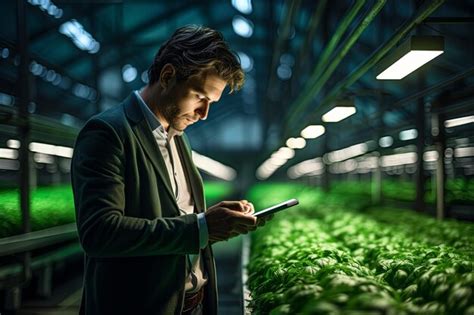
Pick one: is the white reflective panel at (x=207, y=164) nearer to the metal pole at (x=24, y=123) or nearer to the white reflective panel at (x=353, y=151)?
the metal pole at (x=24, y=123)

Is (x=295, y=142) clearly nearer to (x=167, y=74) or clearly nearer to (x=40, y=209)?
(x=40, y=209)

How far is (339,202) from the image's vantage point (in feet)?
29.4

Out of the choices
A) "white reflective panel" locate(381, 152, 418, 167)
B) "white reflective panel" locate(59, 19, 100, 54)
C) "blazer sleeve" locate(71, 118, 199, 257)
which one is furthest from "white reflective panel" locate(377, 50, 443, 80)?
"white reflective panel" locate(381, 152, 418, 167)

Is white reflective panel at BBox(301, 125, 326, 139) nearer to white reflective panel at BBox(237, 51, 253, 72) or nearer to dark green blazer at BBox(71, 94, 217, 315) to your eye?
dark green blazer at BBox(71, 94, 217, 315)

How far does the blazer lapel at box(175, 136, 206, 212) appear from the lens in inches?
84.4

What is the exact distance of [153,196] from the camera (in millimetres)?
1798

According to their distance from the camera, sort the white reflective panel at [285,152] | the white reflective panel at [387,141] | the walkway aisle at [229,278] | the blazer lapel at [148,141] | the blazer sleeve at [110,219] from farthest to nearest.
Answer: the white reflective panel at [285,152] → the white reflective panel at [387,141] → the walkway aisle at [229,278] → the blazer lapel at [148,141] → the blazer sleeve at [110,219]

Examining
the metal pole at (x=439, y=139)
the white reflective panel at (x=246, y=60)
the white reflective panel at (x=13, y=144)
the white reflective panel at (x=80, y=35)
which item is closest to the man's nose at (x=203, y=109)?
the white reflective panel at (x=13, y=144)

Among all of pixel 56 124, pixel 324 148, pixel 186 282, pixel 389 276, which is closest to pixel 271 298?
pixel 186 282

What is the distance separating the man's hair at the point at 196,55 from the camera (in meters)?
1.88

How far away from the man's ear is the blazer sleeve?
34cm

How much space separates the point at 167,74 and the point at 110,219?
2.20 feet

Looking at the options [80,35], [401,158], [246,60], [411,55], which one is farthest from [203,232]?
[246,60]

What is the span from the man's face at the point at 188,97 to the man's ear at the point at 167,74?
15 millimetres
